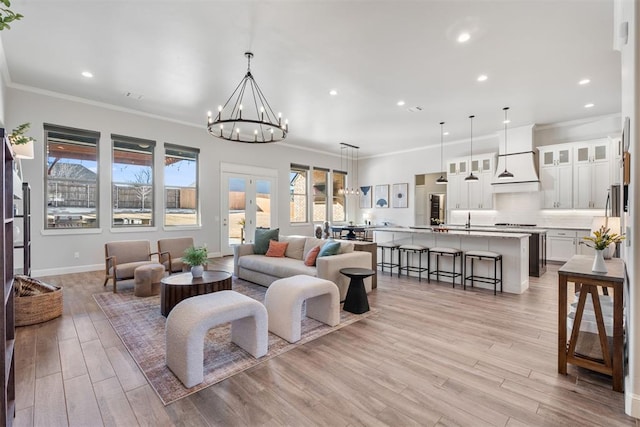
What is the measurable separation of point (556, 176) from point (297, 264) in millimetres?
6860

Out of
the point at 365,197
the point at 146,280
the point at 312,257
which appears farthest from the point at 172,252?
the point at 365,197

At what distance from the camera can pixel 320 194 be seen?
1108cm

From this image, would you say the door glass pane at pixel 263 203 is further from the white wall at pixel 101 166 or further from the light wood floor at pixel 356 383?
the light wood floor at pixel 356 383

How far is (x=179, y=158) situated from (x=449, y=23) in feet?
21.3

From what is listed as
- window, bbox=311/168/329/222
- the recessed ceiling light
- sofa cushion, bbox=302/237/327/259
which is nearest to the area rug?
sofa cushion, bbox=302/237/327/259

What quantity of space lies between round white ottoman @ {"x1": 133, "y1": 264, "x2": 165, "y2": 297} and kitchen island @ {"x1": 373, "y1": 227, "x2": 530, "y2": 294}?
4521 millimetres

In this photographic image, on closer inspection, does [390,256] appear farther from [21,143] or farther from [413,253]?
[21,143]

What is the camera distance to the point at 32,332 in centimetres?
318

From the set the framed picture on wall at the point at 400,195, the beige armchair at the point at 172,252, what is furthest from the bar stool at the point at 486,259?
the framed picture on wall at the point at 400,195

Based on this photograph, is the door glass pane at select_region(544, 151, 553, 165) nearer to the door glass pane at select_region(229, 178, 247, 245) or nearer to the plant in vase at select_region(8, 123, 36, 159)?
the door glass pane at select_region(229, 178, 247, 245)

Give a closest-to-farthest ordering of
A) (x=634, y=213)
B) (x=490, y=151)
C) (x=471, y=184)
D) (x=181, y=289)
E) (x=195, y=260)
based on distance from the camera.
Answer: (x=634, y=213) < (x=181, y=289) < (x=195, y=260) < (x=490, y=151) < (x=471, y=184)

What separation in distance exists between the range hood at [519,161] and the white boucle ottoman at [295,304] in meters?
6.64

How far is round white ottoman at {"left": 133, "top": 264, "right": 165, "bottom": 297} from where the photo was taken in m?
4.39

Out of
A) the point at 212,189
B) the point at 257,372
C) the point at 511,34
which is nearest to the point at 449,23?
the point at 511,34
